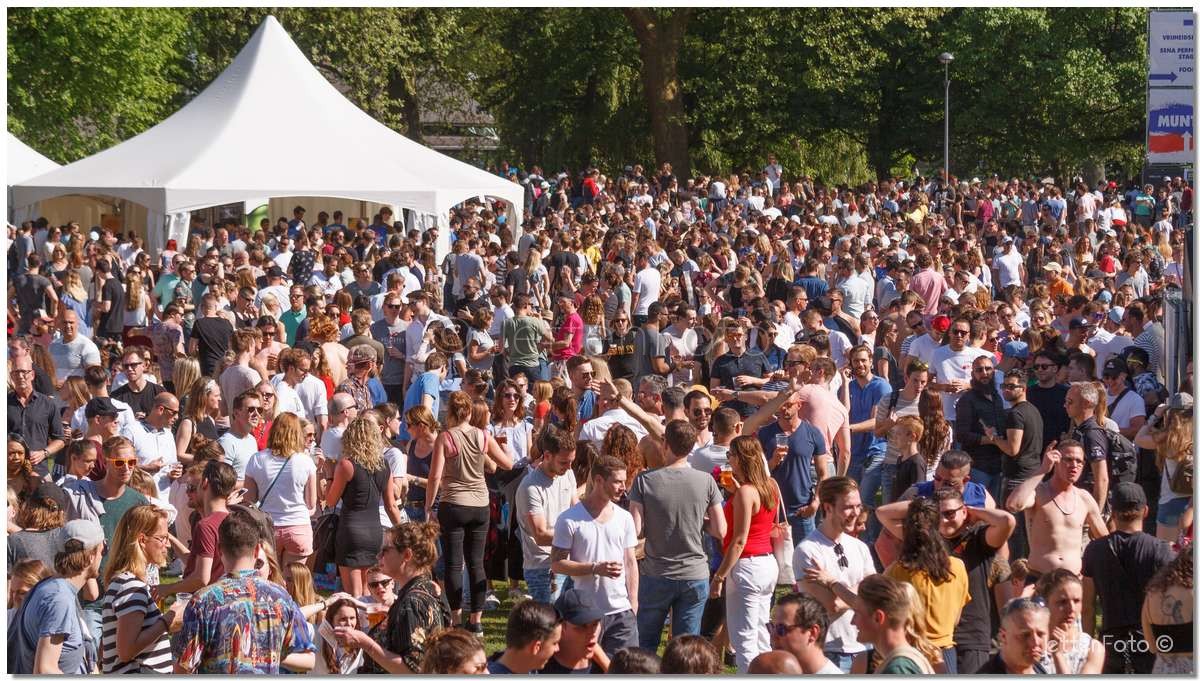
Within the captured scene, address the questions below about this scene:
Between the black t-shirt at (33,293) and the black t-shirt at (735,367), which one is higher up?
the black t-shirt at (33,293)

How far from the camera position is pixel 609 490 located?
6695 mm

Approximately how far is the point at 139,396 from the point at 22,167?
18.0 m

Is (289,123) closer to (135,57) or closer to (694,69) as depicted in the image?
(135,57)

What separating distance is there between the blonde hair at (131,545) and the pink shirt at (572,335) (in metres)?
7.39

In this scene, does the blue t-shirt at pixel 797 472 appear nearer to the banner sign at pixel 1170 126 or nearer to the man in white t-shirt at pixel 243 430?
the man in white t-shirt at pixel 243 430

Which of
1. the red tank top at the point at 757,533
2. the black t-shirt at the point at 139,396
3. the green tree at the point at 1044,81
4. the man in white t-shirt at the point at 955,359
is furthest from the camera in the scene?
the green tree at the point at 1044,81

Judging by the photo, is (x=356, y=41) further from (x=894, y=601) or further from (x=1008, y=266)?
(x=894, y=601)

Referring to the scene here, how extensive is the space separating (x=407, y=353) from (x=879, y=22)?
98.7 ft

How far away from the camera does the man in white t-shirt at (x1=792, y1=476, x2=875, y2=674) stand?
6.27 metres

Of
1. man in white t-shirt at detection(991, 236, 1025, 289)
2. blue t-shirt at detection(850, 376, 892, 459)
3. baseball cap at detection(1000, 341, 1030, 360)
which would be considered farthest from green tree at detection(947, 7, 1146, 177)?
blue t-shirt at detection(850, 376, 892, 459)

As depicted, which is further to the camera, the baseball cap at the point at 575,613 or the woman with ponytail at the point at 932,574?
the woman with ponytail at the point at 932,574

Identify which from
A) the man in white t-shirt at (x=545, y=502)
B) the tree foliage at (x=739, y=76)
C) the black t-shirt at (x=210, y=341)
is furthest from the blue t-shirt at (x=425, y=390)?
the tree foliage at (x=739, y=76)

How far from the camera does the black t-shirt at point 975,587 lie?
6.33 m

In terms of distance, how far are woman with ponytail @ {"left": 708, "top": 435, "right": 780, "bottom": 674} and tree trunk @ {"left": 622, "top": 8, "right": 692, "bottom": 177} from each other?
108ft
